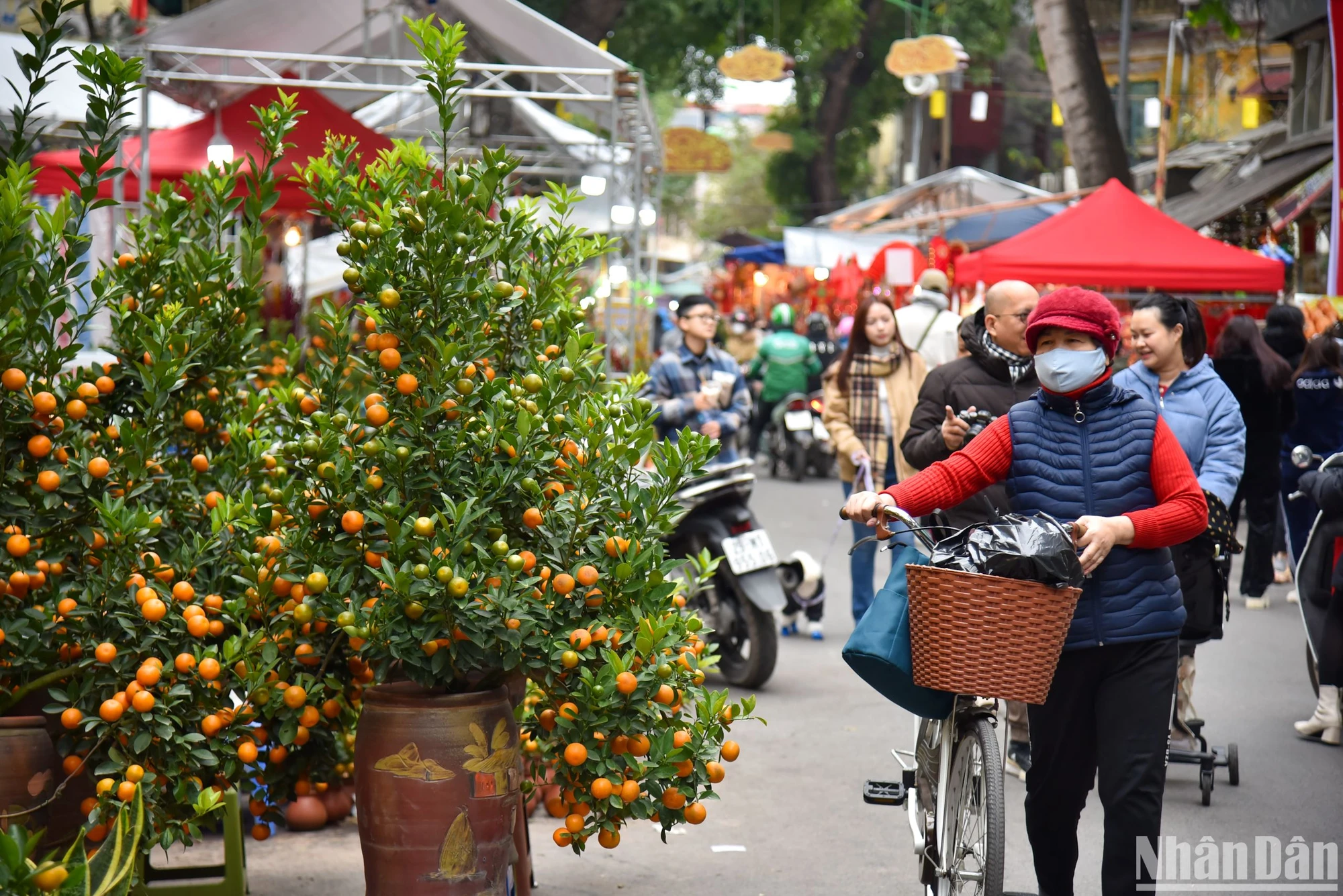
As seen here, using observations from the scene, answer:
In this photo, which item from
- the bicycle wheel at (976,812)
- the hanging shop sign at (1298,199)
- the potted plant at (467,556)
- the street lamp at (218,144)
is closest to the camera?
the potted plant at (467,556)

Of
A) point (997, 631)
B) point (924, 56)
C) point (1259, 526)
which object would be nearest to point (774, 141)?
point (924, 56)

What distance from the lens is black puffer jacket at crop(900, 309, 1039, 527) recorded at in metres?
5.05

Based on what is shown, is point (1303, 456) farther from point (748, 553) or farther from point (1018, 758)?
point (748, 553)

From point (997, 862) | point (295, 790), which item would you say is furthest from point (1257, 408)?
point (295, 790)

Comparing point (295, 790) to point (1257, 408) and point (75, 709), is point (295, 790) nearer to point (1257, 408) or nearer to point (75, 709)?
point (75, 709)

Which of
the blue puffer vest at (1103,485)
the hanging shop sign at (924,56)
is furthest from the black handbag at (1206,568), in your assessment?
the hanging shop sign at (924,56)

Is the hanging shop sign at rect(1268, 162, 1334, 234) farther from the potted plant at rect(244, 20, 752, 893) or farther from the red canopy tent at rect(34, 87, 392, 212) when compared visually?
the potted plant at rect(244, 20, 752, 893)

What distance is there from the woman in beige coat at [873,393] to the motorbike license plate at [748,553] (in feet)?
2.41

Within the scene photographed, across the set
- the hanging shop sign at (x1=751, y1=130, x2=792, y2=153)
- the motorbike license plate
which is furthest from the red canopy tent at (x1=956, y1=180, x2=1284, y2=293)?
the hanging shop sign at (x1=751, y1=130, x2=792, y2=153)

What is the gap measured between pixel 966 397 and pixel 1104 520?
1.78 metres

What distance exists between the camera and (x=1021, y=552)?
3266 mm

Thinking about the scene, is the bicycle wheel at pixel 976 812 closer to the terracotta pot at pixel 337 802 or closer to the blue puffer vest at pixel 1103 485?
the blue puffer vest at pixel 1103 485

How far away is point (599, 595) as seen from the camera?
352 cm

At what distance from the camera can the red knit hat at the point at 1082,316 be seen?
3.59 m
